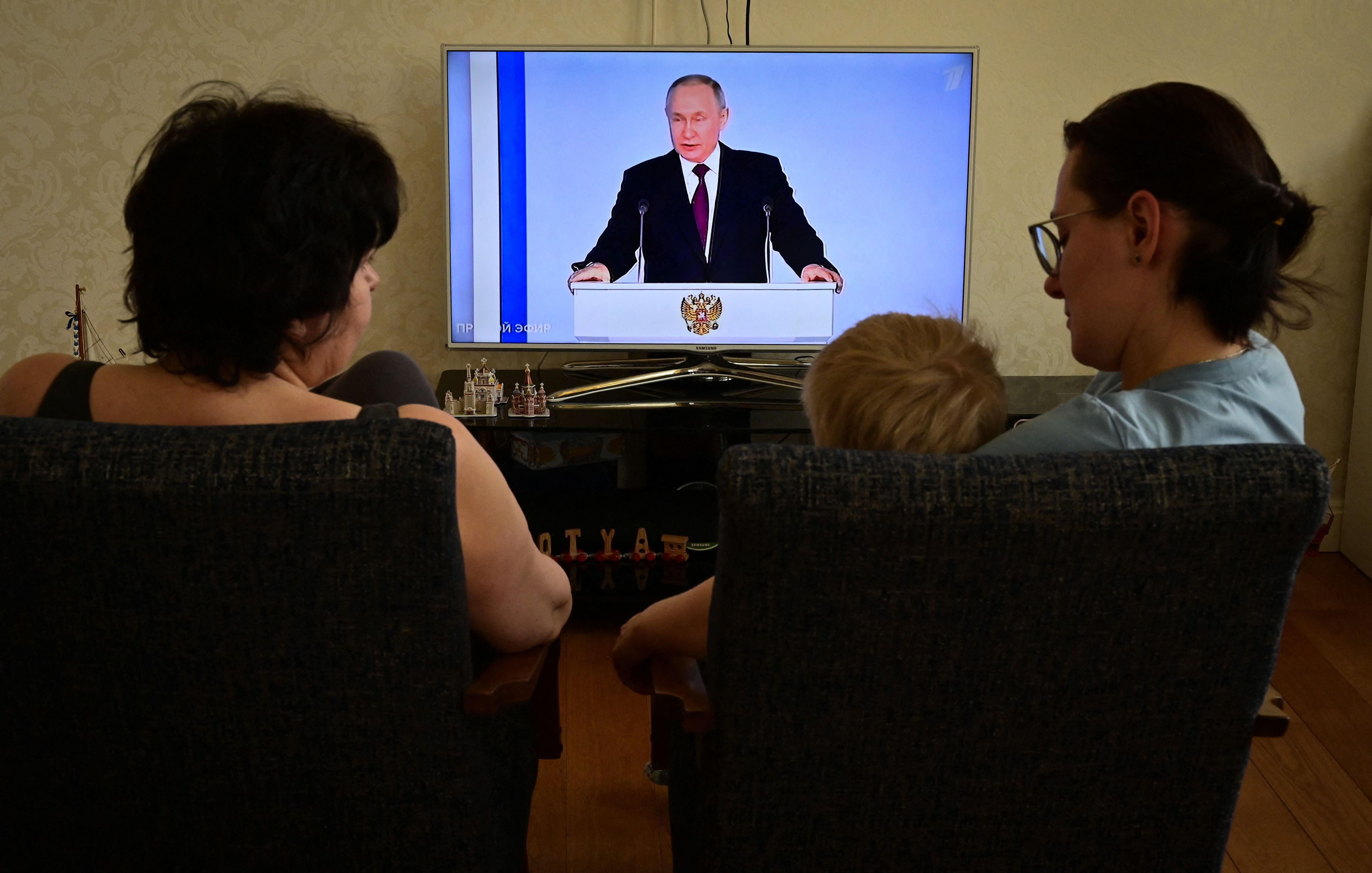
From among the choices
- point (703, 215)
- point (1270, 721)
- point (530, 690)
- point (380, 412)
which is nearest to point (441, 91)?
point (703, 215)

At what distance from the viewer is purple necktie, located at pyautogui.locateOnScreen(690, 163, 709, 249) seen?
106 inches

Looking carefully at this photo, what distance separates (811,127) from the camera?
2.67 m

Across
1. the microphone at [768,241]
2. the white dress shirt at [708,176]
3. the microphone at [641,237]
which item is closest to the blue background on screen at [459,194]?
the microphone at [641,237]

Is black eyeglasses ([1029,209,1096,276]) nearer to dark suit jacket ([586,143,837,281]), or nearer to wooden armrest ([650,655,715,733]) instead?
wooden armrest ([650,655,715,733])

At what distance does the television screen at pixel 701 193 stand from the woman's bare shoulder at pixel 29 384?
161cm

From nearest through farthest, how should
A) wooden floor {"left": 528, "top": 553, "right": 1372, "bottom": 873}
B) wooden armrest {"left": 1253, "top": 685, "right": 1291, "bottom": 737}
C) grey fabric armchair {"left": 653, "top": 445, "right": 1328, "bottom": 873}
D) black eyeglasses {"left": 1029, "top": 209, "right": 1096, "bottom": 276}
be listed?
grey fabric armchair {"left": 653, "top": 445, "right": 1328, "bottom": 873} → wooden armrest {"left": 1253, "top": 685, "right": 1291, "bottom": 737} → black eyeglasses {"left": 1029, "top": 209, "right": 1096, "bottom": 276} → wooden floor {"left": 528, "top": 553, "right": 1372, "bottom": 873}

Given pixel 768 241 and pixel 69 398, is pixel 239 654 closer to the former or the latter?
pixel 69 398

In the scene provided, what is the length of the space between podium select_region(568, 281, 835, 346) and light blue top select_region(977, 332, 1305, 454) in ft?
5.04

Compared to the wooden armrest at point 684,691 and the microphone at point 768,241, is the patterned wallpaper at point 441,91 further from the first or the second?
the wooden armrest at point 684,691

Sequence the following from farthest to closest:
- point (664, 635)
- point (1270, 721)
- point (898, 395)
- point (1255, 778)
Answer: point (1255, 778) → point (664, 635) → point (898, 395) → point (1270, 721)

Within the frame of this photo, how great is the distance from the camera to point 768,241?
2717 mm

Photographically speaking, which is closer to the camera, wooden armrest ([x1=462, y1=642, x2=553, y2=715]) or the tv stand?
wooden armrest ([x1=462, y1=642, x2=553, y2=715])

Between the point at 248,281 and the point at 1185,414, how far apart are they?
0.97m

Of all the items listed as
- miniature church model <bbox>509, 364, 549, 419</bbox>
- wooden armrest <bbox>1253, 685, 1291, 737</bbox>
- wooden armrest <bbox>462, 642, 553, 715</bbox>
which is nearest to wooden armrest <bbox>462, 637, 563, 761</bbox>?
wooden armrest <bbox>462, 642, 553, 715</bbox>
